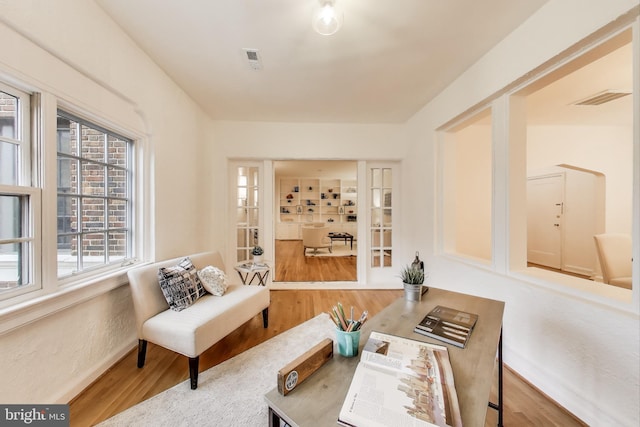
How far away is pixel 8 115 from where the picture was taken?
127 cm

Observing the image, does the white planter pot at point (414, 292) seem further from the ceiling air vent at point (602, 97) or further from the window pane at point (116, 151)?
the ceiling air vent at point (602, 97)

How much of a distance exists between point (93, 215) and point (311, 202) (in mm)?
7411

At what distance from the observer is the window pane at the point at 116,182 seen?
1.95 metres

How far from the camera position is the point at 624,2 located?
1.17 m

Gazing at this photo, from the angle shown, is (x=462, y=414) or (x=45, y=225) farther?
(x=45, y=225)

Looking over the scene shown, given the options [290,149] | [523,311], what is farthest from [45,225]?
[523,311]

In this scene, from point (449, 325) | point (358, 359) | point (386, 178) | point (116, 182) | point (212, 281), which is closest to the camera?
point (358, 359)

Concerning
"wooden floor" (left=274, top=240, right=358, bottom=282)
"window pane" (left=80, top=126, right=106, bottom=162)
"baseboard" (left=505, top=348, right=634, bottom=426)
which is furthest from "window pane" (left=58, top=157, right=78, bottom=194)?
"baseboard" (left=505, top=348, right=634, bottom=426)

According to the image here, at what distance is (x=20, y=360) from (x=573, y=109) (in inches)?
215

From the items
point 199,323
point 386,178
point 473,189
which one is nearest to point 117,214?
point 199,323

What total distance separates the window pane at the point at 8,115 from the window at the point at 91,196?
241 mm

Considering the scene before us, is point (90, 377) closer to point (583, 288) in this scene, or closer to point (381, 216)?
point (583, 288)

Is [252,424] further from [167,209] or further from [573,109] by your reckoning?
[573,109]

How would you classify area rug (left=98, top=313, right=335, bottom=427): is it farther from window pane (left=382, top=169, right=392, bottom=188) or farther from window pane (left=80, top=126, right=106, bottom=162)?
window pane (left=382, top=169, right=392, bottom=188)
